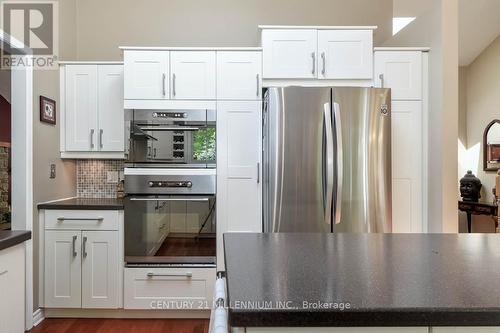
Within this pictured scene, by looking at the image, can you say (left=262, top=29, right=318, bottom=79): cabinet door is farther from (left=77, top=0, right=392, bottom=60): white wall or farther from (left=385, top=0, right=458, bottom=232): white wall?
(left=385, top=0, right=458, bottom=232): white wall

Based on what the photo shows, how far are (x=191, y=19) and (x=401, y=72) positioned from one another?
2.04 m

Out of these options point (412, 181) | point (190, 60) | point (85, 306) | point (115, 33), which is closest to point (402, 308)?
point (412, 181)

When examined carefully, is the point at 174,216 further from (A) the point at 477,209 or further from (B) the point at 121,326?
(A) the point at 477,209

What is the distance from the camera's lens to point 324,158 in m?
2.29

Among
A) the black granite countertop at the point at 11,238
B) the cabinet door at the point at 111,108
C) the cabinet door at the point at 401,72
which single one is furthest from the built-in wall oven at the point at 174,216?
the cabinet door at the point at 401,72

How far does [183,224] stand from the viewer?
8.27 feet

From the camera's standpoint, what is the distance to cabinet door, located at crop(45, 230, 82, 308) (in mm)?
2469

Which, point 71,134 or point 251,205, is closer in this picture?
point 251,205

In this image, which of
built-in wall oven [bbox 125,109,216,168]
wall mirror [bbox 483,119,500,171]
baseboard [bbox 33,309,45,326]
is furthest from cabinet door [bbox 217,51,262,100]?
wall mirror [bbox 483,119,500,171]

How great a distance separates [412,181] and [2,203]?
333cm

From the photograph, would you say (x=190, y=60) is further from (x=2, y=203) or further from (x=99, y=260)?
(x=2, y=203)

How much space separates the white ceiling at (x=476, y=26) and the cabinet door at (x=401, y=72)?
2503mm

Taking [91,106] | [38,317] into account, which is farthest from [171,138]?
[38,317]

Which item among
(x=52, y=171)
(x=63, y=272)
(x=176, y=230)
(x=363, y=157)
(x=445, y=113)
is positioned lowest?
(x=63, y=272)
